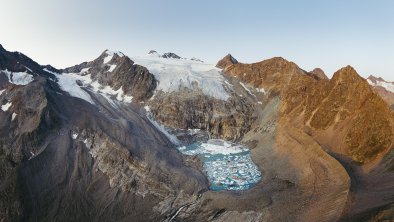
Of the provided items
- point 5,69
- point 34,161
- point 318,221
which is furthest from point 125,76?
point 318,221

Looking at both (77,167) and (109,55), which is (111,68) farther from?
(77,167)

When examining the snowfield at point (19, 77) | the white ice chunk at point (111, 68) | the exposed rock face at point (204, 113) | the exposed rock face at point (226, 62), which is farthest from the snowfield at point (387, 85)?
the snowfield at point (19, 77)

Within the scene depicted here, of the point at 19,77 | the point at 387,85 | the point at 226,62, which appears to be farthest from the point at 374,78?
the point at 19,77

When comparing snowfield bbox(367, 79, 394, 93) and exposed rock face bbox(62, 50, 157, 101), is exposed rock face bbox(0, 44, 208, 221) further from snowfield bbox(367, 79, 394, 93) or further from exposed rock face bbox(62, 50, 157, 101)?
snowfield bbox(367, 79, 394, 93)

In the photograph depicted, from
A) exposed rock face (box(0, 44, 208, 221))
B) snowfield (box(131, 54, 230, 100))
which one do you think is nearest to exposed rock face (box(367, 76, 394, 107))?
snowfield (box(131, 54, 230, 100))

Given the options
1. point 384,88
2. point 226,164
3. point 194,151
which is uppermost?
point 384,88

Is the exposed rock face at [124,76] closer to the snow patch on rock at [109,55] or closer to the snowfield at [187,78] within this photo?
the snow patch on rock at [109,55]
